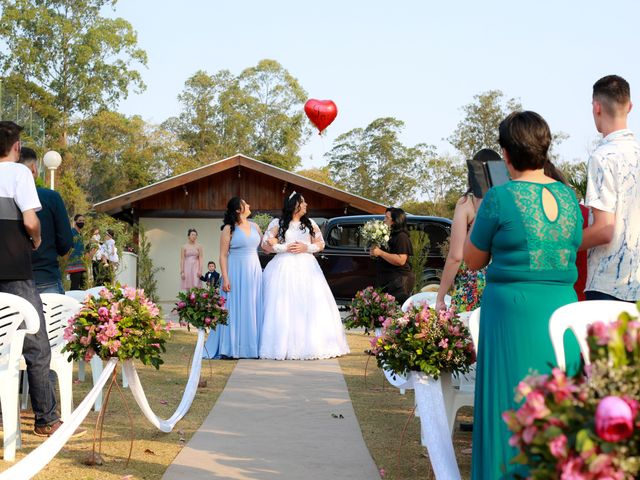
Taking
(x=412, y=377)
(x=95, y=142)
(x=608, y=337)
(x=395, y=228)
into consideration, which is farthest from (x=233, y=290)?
(x=95, y=142)

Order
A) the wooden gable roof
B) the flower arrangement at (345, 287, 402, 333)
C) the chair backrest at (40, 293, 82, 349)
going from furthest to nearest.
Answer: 1. the wooden gable roof
2. the flower arrangement at (345, 287, 402, 333)
3. the chair backrest at (40, 293, 82, 349)

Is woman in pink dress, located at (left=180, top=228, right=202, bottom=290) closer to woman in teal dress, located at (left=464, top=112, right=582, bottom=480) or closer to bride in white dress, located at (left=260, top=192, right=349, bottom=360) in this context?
bride in white dress, located at (left=260, top=192, right=349, bottom=360)

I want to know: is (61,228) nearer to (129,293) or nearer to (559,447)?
(129,293)

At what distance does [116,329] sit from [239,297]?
248 inches

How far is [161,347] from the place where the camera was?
5859 mm

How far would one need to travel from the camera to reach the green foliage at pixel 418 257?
54.3 feet

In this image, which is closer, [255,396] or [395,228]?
[255,396]

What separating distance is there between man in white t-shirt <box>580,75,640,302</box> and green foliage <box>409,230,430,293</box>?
1180 centimetres

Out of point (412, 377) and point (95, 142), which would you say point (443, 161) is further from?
point (412, 377)

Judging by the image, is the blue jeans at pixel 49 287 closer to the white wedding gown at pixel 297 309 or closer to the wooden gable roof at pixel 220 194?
the white wedding gown at pixel 297 309

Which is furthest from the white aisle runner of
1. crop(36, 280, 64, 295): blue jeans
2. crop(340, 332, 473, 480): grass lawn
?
crop(36, 280, 64, 295): blue jeans

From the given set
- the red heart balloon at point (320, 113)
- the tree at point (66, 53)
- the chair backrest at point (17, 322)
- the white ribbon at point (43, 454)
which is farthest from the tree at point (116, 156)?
the white ribbon at point (43, 454)

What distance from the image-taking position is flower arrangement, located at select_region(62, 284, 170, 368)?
555 cm

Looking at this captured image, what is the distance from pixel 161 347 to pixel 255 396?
286 centimetres
